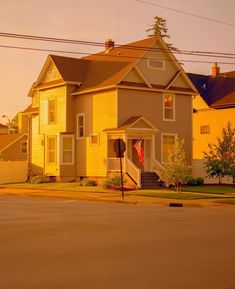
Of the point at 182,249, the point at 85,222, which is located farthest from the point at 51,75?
the point at 182,249

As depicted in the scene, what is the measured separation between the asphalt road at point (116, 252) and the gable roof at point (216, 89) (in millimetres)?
32842

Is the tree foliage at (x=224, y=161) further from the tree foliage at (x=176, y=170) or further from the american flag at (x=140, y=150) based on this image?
the tree foliage at (x=176, y=170)

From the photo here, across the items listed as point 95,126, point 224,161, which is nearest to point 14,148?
point 95,126

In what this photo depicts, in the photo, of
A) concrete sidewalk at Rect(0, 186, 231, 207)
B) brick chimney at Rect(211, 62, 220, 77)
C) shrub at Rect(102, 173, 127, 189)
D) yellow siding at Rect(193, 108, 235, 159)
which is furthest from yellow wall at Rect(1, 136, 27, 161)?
shrub at Rect(102, 173, 127, 189)

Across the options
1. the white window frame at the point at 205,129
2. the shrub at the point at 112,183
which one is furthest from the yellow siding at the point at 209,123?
the shrub at the point at 112,183

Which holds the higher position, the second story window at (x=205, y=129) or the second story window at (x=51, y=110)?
the second story window at (x=51, y=110)

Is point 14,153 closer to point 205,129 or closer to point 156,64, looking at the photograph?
point 205,129

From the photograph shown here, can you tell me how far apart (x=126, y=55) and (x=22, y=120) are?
33583 mm

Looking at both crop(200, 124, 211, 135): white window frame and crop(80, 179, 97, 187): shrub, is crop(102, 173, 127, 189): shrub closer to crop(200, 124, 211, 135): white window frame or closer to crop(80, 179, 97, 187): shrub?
crop(80, 179, 97, 187): shrub

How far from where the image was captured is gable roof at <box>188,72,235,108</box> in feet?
168

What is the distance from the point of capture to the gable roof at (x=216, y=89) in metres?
51.3

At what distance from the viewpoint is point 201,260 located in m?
10.7

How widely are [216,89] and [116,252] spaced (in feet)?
146

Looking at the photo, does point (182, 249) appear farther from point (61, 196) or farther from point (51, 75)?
point (51, 75)
